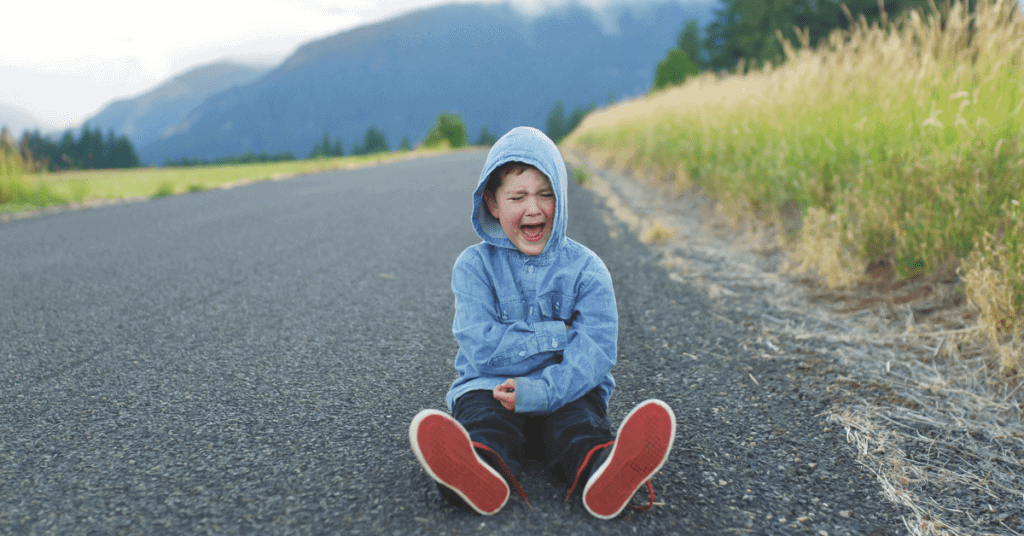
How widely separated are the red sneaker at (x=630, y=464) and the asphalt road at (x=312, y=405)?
0.05m

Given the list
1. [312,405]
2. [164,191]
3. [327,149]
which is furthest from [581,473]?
[327,149]

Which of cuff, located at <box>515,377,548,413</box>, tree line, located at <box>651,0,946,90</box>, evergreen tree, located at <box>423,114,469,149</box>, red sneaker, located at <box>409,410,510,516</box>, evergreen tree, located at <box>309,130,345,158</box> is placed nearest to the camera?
red sneaker, located at <box>409,410,510,516</box>

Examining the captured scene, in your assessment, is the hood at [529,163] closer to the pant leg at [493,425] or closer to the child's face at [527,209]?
the child's face at [527,209]

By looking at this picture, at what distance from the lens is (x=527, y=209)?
1.78 metres

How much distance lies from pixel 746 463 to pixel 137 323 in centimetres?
266

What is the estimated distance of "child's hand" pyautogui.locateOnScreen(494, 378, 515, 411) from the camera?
5.36 ft

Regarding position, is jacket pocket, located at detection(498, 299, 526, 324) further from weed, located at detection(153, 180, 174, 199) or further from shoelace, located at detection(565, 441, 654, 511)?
weed, located at detection(153, 180, 174, 199)

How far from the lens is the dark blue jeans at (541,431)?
1.55 metres

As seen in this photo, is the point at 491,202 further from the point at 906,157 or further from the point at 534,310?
the point at 906,157

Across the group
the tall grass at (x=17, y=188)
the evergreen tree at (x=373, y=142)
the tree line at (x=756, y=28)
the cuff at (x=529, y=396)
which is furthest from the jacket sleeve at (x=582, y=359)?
the evergreen tree at (x=373, y=142)

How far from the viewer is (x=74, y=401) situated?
1993 mm

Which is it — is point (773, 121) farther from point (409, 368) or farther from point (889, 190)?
point (409, 368)

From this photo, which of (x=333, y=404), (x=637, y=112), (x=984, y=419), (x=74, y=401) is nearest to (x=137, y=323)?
(x=74, y=401)

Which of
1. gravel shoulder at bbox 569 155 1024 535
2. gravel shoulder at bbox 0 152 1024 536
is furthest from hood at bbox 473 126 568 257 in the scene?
gravel shoulder at bbox 569 155 1024 535
